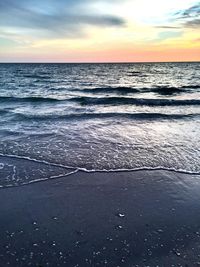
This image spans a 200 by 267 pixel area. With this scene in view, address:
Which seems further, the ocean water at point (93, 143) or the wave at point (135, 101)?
the wave at point (135, 101)

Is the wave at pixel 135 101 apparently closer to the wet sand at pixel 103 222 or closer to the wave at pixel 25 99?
the wave at pixel 25 99

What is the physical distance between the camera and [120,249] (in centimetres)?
426

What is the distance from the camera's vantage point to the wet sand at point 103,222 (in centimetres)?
411

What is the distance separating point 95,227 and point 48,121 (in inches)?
404

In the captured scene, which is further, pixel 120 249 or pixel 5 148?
pixel 5 148

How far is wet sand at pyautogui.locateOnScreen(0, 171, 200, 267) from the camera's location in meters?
4.11

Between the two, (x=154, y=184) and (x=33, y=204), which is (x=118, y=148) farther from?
(x=33, y=204)

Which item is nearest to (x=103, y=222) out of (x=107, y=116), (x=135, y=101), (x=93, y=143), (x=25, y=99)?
(x=93, y=143)

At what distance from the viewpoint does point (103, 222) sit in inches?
A: 197

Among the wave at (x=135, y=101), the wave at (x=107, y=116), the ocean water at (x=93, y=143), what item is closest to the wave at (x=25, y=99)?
the wave at (x=135, y=101)

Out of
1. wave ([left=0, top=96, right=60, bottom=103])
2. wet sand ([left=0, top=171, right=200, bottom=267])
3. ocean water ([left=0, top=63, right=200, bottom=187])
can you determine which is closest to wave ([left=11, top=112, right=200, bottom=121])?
ocean water ([left=0, top=63, right=200, bottom=187])

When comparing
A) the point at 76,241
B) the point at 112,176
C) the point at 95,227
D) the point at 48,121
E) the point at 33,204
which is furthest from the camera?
the point at 48,121

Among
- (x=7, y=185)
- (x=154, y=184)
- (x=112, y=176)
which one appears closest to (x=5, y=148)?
(x=7, y=185)

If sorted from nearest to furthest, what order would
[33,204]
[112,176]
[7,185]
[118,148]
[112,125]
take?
1. [33,204]
2. [7,185]
3. [112,176]
4. [118,148]
5. [112,125]
